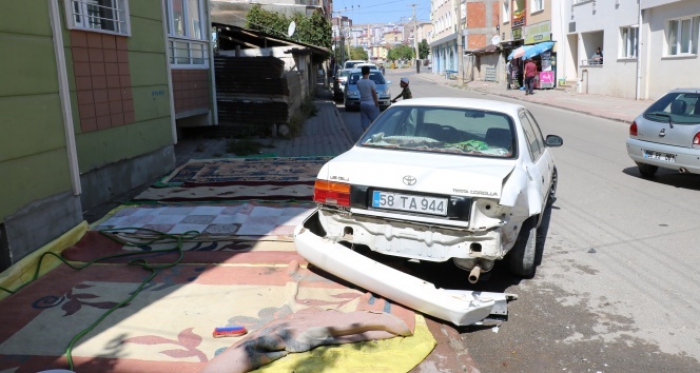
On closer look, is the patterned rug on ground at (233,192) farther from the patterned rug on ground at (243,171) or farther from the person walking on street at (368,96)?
the person walking on street at (368,96)

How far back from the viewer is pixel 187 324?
456 cm

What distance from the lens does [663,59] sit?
76.6ft

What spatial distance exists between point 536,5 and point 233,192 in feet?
108

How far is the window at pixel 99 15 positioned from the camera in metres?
7.58

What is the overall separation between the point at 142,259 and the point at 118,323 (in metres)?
1.46

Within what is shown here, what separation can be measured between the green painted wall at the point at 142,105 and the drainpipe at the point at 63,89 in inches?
50.9

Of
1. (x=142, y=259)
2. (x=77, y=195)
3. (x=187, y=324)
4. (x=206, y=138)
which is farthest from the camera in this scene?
(x=206, y=138)

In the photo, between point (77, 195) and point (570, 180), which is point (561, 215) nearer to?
point (570, 180)

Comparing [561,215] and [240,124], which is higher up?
[240,124]

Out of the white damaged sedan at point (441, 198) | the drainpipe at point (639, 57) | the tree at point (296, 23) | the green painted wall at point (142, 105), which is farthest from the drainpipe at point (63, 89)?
the drainpipe at point (639, 57)

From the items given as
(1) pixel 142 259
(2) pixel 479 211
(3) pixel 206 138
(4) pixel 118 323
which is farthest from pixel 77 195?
(3) pixel 206 138

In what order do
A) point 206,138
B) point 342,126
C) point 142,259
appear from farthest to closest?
point 342,126, point 206,138, point 142,259

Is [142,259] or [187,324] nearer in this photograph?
[187,324]

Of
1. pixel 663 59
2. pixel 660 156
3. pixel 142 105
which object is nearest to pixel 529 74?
Answer: pixel 663 59
